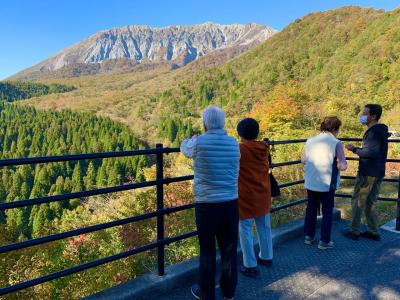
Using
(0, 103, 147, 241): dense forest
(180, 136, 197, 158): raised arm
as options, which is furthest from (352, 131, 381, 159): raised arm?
(0, 103, 147, 241): dense forest

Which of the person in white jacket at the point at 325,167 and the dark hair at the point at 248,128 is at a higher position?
the dark hair at the point at 248,128

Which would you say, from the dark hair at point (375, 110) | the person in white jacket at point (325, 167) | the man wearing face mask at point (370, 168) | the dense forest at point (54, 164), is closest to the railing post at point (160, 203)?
the person in white jacket at point (325, 167)

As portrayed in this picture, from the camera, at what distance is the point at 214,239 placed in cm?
304

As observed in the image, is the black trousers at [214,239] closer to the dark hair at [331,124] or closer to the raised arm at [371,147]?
the dark hair at [331,124]

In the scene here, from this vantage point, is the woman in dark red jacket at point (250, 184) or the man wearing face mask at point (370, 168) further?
the man wearing face mask at point (370, 168)

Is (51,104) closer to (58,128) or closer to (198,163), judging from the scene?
(58,128)

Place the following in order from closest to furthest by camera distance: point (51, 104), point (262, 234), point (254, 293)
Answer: point (254, 293) → point (262, 234) → point (51, 104)

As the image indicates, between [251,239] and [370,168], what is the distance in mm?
1985

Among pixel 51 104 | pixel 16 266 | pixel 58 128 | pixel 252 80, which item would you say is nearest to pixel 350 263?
pixel 16 266

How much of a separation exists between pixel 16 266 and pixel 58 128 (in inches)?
4725

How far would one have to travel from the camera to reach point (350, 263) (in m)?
4.05

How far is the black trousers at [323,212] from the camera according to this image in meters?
4.39

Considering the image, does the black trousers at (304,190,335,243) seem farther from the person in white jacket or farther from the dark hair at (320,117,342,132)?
the dark hair at (320,117,342,132)

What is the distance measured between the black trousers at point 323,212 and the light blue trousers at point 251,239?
93cm
